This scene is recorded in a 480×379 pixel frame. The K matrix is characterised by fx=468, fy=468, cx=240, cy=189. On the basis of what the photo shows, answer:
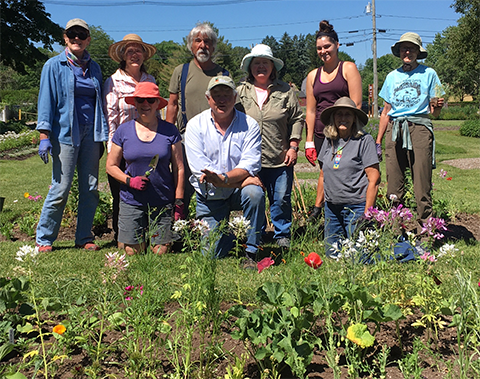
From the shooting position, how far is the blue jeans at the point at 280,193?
475cm

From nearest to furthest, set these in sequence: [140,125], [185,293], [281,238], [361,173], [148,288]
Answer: [148,288]
[185,293]
[361,173]
[140,125]
[281,238]

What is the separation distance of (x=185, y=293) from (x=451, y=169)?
955 cm

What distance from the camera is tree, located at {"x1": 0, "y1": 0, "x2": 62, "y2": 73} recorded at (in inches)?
963

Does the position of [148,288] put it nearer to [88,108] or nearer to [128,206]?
[128,206]

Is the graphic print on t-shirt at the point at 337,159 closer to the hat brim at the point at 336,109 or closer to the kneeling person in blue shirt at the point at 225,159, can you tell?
the hat brim at the point at 336,109

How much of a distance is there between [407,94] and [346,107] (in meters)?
0.85

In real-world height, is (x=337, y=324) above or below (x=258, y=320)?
below

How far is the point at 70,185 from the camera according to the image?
4.56m

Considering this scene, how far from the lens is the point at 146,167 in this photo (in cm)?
446

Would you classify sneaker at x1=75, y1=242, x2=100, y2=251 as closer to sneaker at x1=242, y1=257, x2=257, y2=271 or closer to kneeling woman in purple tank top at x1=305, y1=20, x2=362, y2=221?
sneaker at x1=242, y1=257, x2=257, y2=271

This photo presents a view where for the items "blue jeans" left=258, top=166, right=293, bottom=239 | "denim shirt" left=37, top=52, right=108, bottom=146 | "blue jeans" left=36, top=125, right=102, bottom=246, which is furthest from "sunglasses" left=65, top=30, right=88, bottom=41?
"blue jeans" left=258, top=166, right=293, bottom=239

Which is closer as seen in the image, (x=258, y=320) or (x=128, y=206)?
(x=258, y=320)

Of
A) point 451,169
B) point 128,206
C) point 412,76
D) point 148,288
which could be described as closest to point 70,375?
point 148,288

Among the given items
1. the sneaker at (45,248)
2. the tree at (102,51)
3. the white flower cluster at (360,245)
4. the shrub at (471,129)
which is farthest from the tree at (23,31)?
the tree at (102,51)
